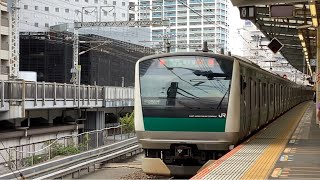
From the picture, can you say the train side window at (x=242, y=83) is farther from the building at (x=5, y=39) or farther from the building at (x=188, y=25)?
the building at (x=5, y=39)

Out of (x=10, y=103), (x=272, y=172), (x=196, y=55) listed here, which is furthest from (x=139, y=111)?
(x=10, y=103)

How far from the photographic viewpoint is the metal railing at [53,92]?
25203 millimetres

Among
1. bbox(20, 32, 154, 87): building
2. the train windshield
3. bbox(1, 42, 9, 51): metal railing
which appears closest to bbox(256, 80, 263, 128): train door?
the train windshield

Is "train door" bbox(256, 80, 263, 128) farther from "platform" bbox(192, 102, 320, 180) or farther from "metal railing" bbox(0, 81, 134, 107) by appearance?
"metal railing" bbox(0, 81, 134, 107)

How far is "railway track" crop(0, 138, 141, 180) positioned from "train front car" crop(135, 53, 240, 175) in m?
2.62

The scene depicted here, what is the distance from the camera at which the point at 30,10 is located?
2574 inches

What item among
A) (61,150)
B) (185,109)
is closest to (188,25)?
(61,150)

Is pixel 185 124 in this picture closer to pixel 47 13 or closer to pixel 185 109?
pixel 185 109

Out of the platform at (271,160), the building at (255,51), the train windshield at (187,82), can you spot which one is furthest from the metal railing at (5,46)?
the train windshield at (187,82)

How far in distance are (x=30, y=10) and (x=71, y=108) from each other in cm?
3499

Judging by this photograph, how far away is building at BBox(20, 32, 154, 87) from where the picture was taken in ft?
203

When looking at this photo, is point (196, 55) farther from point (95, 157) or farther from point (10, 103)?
point (10, 103)

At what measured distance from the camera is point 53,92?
99.2 ft

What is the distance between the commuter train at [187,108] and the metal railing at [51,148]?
3.76 meters
